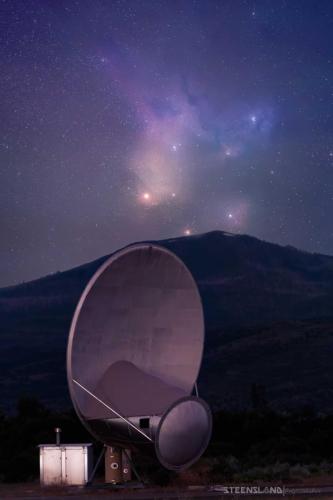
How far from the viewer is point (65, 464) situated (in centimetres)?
2500

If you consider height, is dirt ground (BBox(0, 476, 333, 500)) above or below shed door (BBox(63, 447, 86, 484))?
below

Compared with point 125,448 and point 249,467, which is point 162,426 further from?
point 249,467

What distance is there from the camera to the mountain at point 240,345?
89062 mm

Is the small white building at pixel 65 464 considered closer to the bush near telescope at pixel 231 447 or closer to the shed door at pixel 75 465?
the shed door at pixel 75 465

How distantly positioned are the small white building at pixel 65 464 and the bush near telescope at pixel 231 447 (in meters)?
1.69

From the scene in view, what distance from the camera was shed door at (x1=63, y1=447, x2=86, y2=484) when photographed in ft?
81.7

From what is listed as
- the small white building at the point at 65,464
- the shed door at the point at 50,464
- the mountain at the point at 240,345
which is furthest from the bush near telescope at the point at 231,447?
the mountain at the point at 240,345

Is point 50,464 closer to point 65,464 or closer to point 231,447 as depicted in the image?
point 65,464

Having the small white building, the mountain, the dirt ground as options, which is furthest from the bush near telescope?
the mountain

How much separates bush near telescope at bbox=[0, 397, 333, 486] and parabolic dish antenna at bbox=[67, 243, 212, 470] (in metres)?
2.43

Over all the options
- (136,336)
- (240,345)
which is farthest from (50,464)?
(240,345)

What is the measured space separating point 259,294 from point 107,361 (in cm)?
15617

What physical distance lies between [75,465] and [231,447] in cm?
873

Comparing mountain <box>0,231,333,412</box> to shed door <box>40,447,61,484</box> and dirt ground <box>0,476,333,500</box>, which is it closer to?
shed door <box>40,447,61,484</box>
